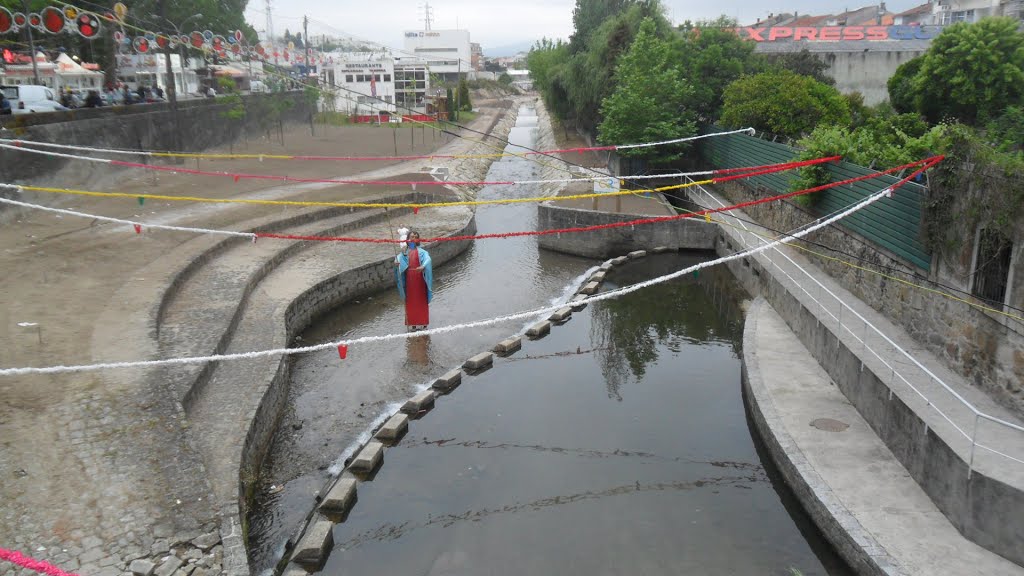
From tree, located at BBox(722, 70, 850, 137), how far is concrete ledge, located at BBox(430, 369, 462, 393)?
1497cm

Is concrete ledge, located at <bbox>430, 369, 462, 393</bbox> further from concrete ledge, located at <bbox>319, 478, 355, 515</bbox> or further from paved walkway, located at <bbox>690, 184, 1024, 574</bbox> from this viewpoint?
paved walkway, located at <bbox>690, 184, 1024, 574</bbox>

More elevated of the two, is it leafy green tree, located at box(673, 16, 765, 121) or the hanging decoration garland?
the hanging decoration garland

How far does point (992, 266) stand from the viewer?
32.9ft

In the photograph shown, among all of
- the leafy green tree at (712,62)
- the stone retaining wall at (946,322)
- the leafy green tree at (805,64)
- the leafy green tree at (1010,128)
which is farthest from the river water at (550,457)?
the leafy green tree at (805,64)

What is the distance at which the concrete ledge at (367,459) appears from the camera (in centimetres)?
1009

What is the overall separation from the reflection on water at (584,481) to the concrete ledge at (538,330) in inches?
16.4

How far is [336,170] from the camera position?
3219cm

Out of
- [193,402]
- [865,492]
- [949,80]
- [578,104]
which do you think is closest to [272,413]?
[193,402]

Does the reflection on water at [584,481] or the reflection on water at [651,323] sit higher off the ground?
the reflection on water at [651,323]

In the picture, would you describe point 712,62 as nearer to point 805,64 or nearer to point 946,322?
point 805,64

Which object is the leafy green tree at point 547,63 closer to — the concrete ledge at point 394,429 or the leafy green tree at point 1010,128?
the leafy green tree at point 1010,128

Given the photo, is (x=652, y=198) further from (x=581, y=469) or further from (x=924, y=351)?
(x=581, y=469)

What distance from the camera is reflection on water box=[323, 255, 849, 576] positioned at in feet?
27.7

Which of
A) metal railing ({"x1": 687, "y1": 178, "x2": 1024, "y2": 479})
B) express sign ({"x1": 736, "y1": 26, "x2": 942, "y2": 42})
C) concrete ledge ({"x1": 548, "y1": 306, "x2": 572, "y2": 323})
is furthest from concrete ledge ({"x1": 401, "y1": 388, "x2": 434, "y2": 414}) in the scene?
express sign ({"x1": 736, "y1": 26, "x2": 942, "y2": 42})
